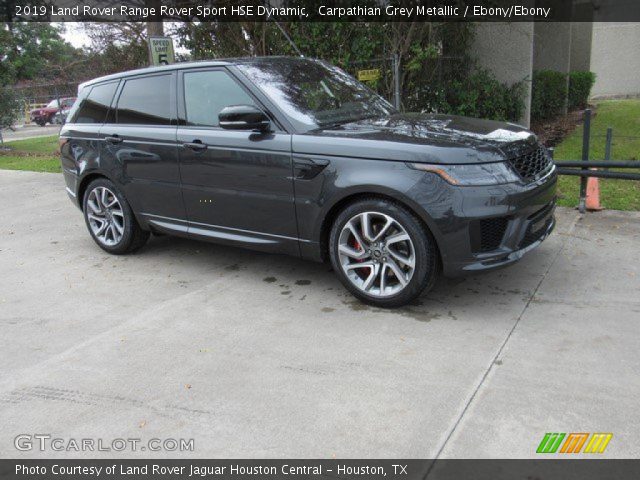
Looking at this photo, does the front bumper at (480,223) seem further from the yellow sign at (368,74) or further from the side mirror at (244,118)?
the yellow sign at (368,74)

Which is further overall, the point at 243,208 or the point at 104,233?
the point at 104,233

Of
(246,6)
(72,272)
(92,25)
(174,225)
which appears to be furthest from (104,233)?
(92,25)

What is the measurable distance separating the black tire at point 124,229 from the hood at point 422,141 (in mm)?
2166

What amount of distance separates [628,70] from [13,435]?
1092 inches

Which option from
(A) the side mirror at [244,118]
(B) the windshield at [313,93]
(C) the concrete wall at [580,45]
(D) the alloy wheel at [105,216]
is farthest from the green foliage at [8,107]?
(C) the concrete wall at [580,45]

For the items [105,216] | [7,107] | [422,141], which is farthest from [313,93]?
[7,107]

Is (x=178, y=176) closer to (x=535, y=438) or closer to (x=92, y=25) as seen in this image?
(x=535, y=438)

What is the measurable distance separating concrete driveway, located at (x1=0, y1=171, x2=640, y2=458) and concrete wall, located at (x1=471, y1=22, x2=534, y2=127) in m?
6.13

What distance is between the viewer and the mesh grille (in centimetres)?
383

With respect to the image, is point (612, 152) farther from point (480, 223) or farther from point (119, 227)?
point (119, 227)

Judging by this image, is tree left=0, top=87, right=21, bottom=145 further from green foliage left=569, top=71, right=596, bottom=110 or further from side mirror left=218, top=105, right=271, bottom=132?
green foliage left=569, top=71, right=596, bottom=110

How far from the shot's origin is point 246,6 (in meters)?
10.9

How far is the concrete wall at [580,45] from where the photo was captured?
19938 millimetres

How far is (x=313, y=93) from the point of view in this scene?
480 centimetres
